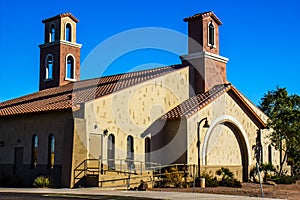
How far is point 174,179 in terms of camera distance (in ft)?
86.1

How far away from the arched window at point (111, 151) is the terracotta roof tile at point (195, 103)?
4.47 m

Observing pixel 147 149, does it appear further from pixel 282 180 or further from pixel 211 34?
pixel 211 34

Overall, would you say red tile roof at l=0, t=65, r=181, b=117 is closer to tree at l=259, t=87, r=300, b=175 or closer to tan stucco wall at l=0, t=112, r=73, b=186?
tan stucco wall at l=0, t=112, r=73, b=186

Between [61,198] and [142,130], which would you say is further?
[142,130]

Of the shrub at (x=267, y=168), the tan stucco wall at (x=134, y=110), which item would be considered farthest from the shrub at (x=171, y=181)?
the shrub at (x=267, y=168)

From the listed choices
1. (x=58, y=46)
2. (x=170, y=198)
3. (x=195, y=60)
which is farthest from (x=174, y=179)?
(x=58, y=46)

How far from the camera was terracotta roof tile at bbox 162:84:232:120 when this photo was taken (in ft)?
101

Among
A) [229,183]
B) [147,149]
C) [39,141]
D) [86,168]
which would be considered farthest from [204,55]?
[39,141]

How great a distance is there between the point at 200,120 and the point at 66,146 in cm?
937

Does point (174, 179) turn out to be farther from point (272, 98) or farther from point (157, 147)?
point (272, 98)

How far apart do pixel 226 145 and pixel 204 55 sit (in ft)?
20.9

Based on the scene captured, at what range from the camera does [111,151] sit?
2789 centimetres

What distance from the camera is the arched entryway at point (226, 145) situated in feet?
106

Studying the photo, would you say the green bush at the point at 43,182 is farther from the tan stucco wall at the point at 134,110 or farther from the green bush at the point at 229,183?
the green bush at the point at 229,183
